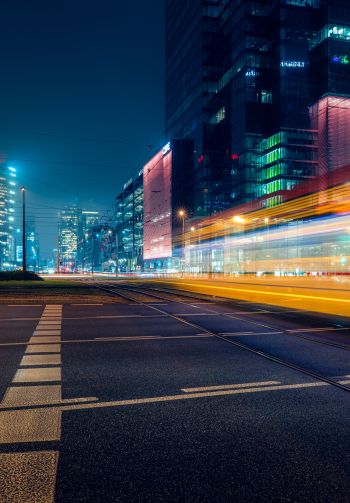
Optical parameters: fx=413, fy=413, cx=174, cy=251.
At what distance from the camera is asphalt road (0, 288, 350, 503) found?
294cm

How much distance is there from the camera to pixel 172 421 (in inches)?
166

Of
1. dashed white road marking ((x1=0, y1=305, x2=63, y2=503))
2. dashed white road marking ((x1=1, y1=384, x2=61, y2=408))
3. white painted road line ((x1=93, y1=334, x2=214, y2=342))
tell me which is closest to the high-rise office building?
white painted road line ((x1=93, y1=334, x2=214, y2=342))

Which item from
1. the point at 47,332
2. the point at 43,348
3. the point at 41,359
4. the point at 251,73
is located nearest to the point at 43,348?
the point at 43,348

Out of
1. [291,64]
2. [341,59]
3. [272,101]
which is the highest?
[341,59]

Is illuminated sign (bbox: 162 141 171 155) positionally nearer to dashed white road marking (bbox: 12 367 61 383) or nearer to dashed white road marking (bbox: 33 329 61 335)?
dashed white road marking (bbox: 33 329 61 335)

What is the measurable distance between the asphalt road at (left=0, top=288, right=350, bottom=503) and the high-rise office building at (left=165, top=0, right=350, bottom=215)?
75.7 meters

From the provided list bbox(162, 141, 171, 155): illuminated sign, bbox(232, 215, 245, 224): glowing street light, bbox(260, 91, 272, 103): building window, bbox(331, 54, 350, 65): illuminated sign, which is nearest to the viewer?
bbox(232, 215, 245, 224): glowing street light

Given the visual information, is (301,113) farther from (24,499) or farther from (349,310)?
(24,499)

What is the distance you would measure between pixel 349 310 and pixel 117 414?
41.8 ft

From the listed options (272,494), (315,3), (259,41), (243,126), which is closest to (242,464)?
(272,494)

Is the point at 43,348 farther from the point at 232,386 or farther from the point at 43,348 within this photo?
the point at 232,386

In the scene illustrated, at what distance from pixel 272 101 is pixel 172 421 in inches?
3785

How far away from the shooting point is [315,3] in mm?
90188

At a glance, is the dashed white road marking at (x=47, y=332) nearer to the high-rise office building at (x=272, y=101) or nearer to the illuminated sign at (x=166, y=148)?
the high-rise office building at (x=272, y=101)
